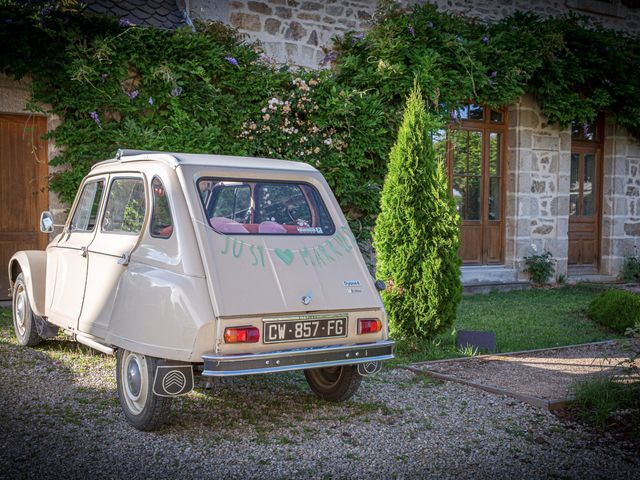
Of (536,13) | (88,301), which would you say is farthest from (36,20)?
(536,13)

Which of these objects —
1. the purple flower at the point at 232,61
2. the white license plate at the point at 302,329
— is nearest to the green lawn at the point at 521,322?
the white license plate at the point at 302,329

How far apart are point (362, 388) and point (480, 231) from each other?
23.0 feet

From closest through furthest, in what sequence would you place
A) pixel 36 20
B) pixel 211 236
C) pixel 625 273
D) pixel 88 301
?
pixel 211 236 → pixel 88 301 → pixel 36 20 → pixel 625 273

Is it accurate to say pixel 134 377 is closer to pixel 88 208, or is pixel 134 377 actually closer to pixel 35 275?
pixel 88 208

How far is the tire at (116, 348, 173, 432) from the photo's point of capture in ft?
13.2

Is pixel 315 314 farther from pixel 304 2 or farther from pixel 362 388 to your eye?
pixel 304 2

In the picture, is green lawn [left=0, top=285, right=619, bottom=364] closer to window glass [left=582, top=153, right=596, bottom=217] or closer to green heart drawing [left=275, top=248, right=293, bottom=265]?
green heart drawing [left=275, top=248, right=293, bottom=265]

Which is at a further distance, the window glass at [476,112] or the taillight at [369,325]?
the window glass at [476,112]

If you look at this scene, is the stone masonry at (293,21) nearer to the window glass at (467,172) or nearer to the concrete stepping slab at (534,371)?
the window glass at (467,172)

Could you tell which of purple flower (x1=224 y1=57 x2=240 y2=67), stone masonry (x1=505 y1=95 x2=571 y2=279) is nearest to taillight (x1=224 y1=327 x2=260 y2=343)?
purple flower (x1=224 y1=57 x2=240 y2=67)

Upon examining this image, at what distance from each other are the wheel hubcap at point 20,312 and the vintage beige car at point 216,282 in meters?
1.41

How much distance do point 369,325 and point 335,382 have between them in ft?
2.30

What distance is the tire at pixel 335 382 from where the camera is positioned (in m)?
4.73

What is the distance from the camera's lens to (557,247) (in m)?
12.1
